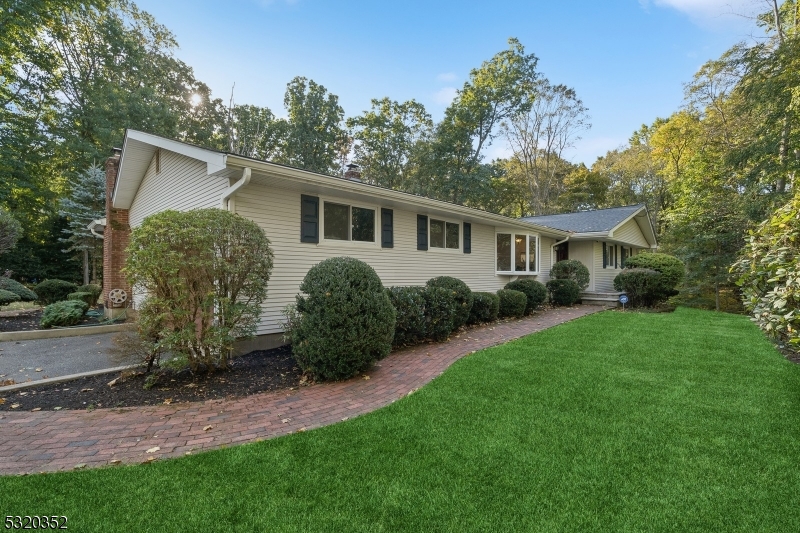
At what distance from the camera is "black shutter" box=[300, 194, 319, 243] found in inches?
252

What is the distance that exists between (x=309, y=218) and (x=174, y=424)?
13.3 feet

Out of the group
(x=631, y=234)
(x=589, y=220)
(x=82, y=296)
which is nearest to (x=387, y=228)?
(x=82, y=296)

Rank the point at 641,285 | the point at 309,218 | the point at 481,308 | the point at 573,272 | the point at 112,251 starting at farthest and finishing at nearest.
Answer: the point at 573,272 → the point at 641,285 → the point at 112,251 → the point at 481,308 → the point at 309,218

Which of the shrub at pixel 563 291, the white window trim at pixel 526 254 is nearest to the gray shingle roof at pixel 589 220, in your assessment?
the white window trim at pixel 526 254

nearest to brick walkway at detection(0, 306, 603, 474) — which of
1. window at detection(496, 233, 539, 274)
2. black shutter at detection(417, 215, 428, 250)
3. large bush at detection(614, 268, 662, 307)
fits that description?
black shutter at detection(417, 215, 428, 250)

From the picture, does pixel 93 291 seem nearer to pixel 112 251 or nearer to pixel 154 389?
pixel 112 251

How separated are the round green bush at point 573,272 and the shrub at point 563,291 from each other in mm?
689

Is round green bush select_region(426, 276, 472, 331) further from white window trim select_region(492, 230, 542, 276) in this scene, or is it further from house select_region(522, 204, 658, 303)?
house select_region(522, 204, 658, 303)

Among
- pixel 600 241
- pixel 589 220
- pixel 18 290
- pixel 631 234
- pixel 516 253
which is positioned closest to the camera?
A: pixel 18 290

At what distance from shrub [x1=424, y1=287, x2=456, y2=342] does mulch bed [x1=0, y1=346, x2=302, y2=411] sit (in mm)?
2666

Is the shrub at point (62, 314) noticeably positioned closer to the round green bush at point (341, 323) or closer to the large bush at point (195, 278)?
the large bush at point (195, 278)

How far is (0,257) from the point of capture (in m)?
14.2

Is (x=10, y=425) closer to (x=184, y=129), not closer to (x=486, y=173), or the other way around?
(x=486, y=173)

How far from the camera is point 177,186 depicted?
24.1 ft
